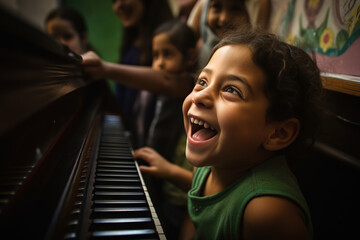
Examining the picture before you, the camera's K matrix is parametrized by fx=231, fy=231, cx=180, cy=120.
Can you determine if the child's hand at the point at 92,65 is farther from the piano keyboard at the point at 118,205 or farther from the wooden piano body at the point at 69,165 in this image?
the piano keyboard at the point at 118,205

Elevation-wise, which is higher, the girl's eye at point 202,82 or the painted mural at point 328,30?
the painted mural at point 328,30

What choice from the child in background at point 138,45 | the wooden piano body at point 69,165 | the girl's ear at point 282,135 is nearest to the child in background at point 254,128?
the girl's ear at point 282,135

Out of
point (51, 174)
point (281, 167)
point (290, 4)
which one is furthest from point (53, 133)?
point (290, 4)

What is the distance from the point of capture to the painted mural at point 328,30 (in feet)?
2.67

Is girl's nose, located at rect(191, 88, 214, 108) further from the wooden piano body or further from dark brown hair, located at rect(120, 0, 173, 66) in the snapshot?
dark brown hair, located at rect(120, 0, 173, 66)

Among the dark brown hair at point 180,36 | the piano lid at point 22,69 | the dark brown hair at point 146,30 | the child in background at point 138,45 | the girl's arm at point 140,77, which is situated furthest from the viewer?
the dark brown hair at point 146,30

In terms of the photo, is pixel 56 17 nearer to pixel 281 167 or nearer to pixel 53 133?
pixel 53 133

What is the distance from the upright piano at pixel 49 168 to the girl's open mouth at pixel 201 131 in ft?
0.81

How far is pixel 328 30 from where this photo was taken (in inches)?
37.4

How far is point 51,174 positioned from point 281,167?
658 millimetres

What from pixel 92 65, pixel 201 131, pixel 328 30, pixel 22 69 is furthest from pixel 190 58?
pixel 22 69

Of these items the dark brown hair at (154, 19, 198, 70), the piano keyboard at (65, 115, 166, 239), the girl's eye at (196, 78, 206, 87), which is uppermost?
the dark brown hair at (154, 19, 198, 70)

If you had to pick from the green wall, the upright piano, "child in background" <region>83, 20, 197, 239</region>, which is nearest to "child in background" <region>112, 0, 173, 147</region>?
"child in background" <region>83, 20, 197, 239</region>

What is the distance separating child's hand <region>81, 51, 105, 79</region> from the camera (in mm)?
1103
